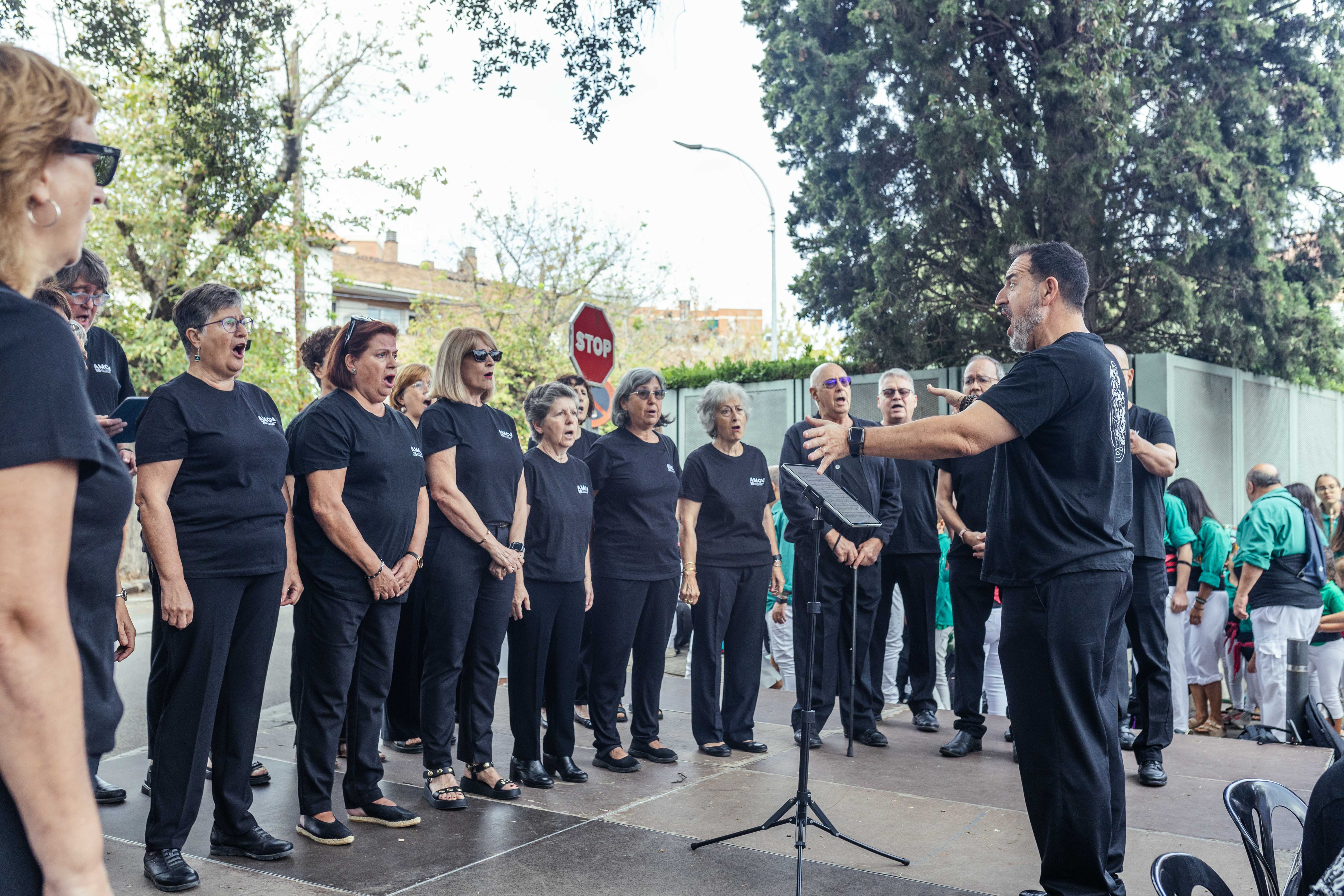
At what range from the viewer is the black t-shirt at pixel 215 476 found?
3998 mm

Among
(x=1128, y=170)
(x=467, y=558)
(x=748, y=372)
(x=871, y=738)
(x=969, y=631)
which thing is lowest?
(x=871, y=738)

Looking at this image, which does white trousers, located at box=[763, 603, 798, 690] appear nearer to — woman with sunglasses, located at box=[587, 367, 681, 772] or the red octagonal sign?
woman with sunglasses, located at box=[587, 367, 681, 772]

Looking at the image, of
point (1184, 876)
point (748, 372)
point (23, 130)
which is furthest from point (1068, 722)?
point (748, 372)

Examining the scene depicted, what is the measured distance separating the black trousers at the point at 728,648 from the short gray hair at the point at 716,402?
86cm

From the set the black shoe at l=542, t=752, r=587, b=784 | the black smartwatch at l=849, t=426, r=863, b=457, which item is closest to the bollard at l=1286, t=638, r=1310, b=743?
the black shoe at l=542, t=752, r=587, b=784

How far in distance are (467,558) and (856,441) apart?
217 cm

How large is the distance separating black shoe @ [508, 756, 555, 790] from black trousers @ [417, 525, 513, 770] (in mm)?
222

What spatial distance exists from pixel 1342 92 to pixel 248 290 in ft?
54.7

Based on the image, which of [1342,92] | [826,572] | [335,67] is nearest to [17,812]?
[826,572]

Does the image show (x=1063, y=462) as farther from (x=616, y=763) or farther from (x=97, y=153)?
(x=97, y=153)

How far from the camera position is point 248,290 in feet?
52.8

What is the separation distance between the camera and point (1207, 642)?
27.9 ft

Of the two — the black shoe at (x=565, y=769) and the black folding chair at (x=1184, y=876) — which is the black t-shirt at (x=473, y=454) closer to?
the black shoe at (x=565, y=769)

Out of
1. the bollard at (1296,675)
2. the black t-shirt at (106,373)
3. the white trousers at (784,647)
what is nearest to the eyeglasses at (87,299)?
the black t-shirt at (106,373)
